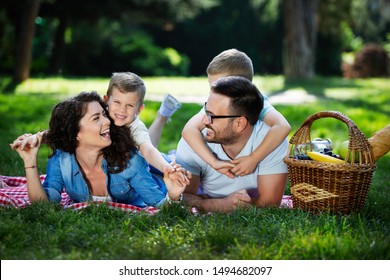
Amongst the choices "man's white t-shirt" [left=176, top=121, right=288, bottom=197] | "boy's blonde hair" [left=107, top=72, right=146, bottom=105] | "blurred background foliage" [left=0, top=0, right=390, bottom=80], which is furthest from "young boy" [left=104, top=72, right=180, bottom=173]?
"blurred background foliage" [left=0, top=0, right=390, bottom=80]

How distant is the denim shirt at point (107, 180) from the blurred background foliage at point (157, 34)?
1579 cm

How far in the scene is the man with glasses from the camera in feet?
13.9

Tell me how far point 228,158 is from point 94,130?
3.42 ft

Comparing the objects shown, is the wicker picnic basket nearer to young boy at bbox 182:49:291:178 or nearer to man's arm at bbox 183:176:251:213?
young boy at bbox 182:49:291:178

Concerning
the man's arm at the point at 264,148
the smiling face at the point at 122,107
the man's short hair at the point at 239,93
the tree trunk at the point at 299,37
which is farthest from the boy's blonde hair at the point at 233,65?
the tree trunk at the point at 299,37

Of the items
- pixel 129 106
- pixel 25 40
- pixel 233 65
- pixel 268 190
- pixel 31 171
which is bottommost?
pixel 268 190

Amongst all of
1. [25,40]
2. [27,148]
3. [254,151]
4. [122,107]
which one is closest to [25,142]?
[27,148]

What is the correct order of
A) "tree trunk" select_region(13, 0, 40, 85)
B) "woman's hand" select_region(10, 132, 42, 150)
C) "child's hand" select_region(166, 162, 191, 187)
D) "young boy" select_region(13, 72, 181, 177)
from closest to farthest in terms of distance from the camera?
"child's hand" select_region(166, 162, 191, 187) → "woman's hand" select_region(10, 132, 42, 150) → "young boy" select_region(13, 72, 181, 177) → "tree trunk" select_region(13, 0, 40, 85)

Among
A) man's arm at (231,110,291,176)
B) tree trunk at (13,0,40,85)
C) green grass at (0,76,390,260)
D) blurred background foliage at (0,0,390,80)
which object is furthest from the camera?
blurred background foliage at (0,0,390,80)

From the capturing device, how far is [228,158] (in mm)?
4520

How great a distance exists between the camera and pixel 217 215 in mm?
4031

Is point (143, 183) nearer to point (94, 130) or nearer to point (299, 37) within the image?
point (94, 130)

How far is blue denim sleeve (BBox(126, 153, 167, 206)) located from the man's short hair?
816mm
